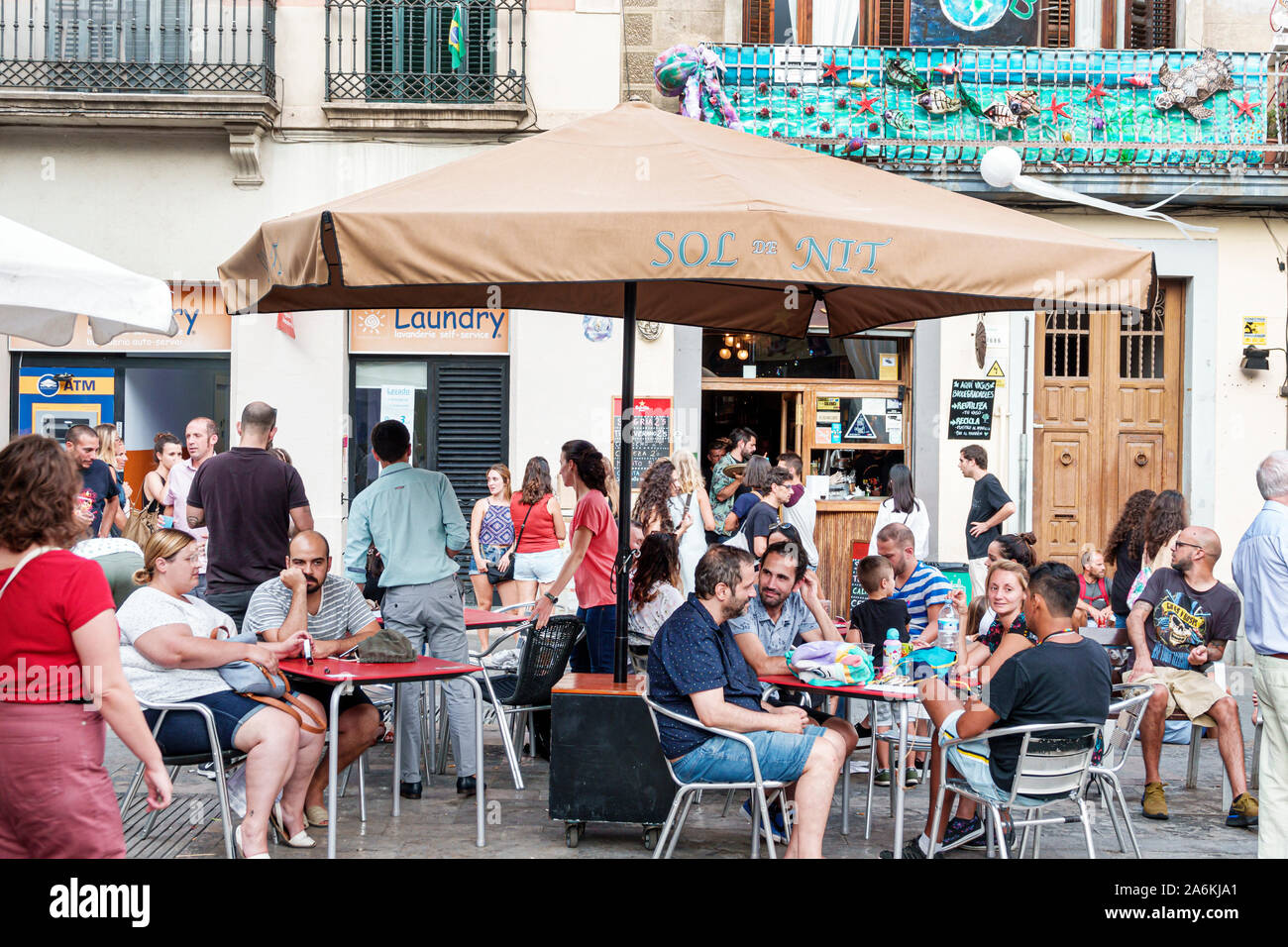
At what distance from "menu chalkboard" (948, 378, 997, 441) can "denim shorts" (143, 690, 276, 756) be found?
29.7ft

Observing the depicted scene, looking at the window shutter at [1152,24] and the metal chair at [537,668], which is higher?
the window shutter at [1152,24]

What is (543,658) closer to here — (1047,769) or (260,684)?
(260,684)

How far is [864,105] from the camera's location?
12648 mm

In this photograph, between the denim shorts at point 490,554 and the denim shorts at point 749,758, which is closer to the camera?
the denim shorts at point 749,758

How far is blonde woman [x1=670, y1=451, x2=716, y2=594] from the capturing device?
10.1m

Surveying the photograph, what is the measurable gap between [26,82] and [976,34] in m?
9.48

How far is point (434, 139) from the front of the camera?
41.9ft

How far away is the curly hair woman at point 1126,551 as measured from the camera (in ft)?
25.4

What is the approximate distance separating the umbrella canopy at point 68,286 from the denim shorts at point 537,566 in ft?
16.8

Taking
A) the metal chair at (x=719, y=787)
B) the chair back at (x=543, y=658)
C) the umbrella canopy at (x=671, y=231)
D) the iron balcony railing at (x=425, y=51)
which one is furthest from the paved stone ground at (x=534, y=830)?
the iron balcony railing at (x=425, y=51)

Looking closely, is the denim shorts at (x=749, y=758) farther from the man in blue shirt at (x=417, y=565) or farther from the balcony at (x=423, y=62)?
the balcony at (x=423, y=62)

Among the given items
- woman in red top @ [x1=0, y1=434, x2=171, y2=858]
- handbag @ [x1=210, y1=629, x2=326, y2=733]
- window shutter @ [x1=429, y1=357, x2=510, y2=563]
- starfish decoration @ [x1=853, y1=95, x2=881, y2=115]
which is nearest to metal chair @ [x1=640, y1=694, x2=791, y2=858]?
handbag @ [x1=210, y1=629, x2=326, y2=733]
